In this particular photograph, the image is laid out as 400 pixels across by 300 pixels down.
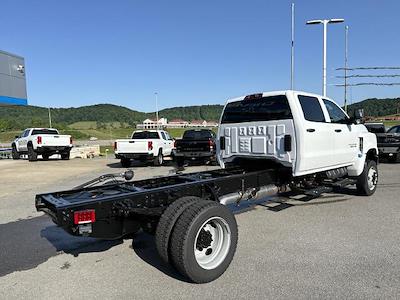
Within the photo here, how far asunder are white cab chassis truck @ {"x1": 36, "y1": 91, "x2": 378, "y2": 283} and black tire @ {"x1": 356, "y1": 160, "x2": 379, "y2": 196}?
0.07ft

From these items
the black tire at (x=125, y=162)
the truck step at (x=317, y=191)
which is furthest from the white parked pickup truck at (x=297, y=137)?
the black tire at (x=125, y=162)


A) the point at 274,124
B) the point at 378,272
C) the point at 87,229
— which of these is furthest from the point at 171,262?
the point at 274,124

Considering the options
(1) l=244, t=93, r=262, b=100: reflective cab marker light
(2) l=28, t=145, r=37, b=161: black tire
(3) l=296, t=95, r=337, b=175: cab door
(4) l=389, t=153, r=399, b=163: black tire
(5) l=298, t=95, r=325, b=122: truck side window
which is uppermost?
(1) l=244, t=93, r=262, b=100: reflective cab marker light

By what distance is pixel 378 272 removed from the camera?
13.0ft

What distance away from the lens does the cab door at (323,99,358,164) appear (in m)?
6.89

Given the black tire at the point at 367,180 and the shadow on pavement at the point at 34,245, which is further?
the black tire at the point at 367,180

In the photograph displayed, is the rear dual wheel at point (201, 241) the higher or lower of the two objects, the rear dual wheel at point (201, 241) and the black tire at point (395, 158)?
the higher

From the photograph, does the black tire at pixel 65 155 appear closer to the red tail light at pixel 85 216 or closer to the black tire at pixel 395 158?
the black tire at pixel 395 158

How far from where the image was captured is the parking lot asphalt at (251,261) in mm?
3617

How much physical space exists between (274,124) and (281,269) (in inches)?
107

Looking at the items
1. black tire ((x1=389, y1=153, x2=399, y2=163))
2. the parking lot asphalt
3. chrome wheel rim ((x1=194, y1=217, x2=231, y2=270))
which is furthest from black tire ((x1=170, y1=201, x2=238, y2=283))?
black tire ((x1=389, y1=153, x2=399, y2=163))

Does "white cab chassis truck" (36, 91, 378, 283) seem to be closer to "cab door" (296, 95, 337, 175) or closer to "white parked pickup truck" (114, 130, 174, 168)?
"cab door" (296, 95, 337, 175)

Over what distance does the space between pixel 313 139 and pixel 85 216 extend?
3.99 meters

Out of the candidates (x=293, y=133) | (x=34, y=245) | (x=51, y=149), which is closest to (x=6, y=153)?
(x=51, y=149)
